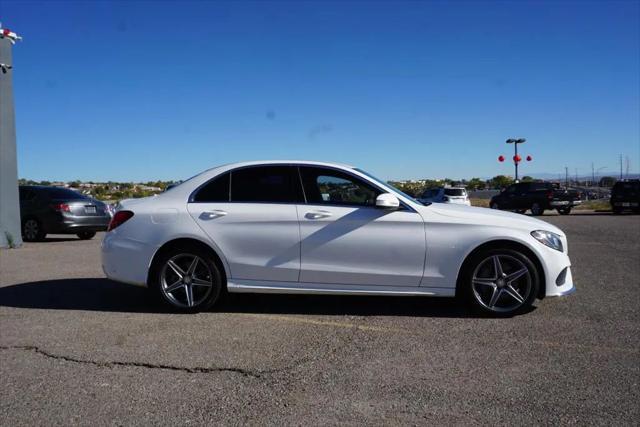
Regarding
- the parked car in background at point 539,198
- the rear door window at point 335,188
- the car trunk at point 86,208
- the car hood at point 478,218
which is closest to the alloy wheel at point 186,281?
the rear door window at point 335,188

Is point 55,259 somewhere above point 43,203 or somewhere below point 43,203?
below

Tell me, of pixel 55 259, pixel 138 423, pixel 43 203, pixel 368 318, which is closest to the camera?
pixel 138 423

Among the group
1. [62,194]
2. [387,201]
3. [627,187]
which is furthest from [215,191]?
[627,187]

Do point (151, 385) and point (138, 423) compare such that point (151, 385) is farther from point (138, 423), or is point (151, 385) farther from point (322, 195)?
point (322, 195)

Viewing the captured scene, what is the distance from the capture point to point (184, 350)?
459 centimetres

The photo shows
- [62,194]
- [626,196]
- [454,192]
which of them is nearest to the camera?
[62,194]

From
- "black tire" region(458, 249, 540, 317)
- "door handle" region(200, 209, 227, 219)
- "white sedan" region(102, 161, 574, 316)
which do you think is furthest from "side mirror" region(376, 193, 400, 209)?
"door handle" region(200, 209, 227, 219)

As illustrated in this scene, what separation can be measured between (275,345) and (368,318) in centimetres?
123

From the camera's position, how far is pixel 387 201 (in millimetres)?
5516

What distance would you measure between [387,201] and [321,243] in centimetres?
78

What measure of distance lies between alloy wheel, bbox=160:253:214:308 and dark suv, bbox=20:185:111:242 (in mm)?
8679

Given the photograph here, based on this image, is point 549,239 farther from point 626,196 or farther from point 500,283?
point 626,196

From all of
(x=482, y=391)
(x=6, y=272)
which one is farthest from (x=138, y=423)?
(x=6, y=272)

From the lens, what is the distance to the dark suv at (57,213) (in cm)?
1345
